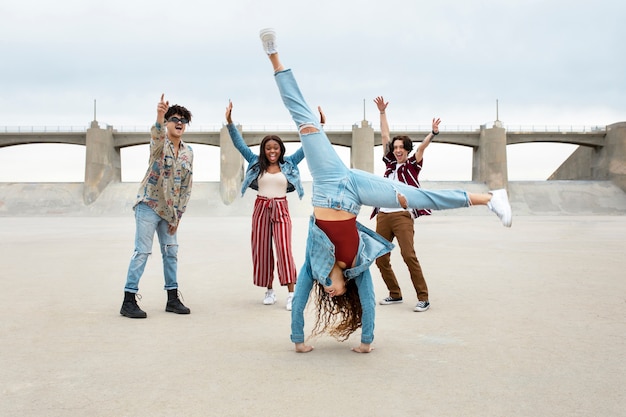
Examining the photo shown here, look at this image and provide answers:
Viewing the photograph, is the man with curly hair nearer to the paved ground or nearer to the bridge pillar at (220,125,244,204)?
the paved ground

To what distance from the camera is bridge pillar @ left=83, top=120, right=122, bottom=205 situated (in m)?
40.8

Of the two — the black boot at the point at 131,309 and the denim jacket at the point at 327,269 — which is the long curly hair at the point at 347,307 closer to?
the denim jacket at the point at 327,269

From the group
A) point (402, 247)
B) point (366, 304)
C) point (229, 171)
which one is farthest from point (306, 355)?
point (229, 171)

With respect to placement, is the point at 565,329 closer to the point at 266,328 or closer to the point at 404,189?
the point at 404,189

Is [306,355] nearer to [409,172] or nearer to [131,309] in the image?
[131,309]

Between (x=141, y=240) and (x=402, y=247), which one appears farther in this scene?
Answer: (x=402, y=247)

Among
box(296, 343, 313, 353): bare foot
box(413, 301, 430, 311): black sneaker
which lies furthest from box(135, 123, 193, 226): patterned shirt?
box(413, 301, 430, 311): black sneaker

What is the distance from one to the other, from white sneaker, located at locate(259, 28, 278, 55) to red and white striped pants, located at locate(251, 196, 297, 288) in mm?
2153

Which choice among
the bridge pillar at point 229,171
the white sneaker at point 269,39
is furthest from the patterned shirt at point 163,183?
the bridge pillar at point 229,171

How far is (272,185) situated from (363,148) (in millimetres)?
35563

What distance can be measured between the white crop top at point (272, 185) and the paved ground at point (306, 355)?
1131mm

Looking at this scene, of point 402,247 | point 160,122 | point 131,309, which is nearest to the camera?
point 160,122

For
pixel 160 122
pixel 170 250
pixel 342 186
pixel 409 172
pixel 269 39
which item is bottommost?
pixel 170 250

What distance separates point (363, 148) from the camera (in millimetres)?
40625
